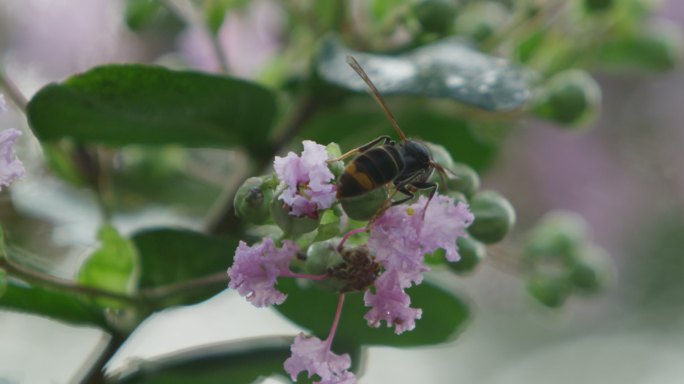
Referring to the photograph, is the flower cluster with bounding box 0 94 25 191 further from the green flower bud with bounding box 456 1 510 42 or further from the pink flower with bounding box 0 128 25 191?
the green flower bud with bounding box 456 1 510 42

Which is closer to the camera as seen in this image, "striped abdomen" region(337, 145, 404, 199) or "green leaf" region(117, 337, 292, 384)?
"striped abdomen" region(337, 145, 404, 199)

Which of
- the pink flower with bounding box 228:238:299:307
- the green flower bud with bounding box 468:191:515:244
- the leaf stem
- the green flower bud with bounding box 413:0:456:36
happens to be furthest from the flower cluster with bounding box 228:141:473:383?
the green flower bud with bounding box 413:0:456:36

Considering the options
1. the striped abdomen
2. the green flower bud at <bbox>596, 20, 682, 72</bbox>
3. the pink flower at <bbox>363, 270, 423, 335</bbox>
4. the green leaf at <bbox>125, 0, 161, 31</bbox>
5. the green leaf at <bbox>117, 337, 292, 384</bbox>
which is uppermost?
the striped abdomen

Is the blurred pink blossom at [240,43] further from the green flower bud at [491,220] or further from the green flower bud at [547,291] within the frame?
the green flower bud at [491,220]

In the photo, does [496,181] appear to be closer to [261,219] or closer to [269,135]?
[269,135]

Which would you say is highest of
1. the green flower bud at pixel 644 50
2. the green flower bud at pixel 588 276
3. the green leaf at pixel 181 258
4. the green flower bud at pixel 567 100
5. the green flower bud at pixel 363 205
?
the green flower bud at pixel 363 205

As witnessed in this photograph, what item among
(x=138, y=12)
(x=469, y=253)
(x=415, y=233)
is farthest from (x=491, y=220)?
(x=138, y=12)

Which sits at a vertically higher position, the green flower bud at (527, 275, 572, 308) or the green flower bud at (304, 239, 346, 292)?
the green flower bud at (304, 239, 346, 292)

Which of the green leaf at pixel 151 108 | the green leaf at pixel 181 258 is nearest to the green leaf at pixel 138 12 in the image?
the green leaf at pixel 151 108
